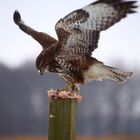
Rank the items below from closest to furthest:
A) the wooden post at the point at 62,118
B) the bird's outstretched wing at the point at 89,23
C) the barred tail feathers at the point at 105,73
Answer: the wooden post at the point at 62,118
the bird's outstretched wing at the point at 89,23
the barred tail feathers at the point at 105,73

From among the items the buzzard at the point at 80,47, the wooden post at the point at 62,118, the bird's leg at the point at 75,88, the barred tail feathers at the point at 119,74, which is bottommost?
the wooden post at the point at 62,118

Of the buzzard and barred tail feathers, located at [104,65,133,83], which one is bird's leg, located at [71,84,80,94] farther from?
barred tail feathers, located at [104,65,133,83]

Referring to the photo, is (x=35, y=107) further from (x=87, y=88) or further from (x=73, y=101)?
(x=73, y=101)

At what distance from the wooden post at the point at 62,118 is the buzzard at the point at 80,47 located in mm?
332

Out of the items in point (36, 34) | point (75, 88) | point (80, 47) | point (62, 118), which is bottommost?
point (62, 118)

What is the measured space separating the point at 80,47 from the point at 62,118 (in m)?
0.60

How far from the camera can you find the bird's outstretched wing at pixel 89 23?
10.3 feet

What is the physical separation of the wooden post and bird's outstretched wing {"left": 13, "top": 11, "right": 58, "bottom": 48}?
0.58 meters

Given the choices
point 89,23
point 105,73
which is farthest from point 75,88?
point 89,23

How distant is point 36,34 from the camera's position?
3.51 metres

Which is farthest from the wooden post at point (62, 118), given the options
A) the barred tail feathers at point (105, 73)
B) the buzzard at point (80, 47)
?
the barred tail feathers at point (105, 73)

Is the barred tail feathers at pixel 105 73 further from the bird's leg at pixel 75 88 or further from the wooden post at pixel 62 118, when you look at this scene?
the wooden post at pixel 62 118

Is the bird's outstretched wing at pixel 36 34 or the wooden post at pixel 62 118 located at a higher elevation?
the bird's outstretched wing at pixel 36 34

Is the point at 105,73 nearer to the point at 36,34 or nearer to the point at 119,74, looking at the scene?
the point at 119,74
